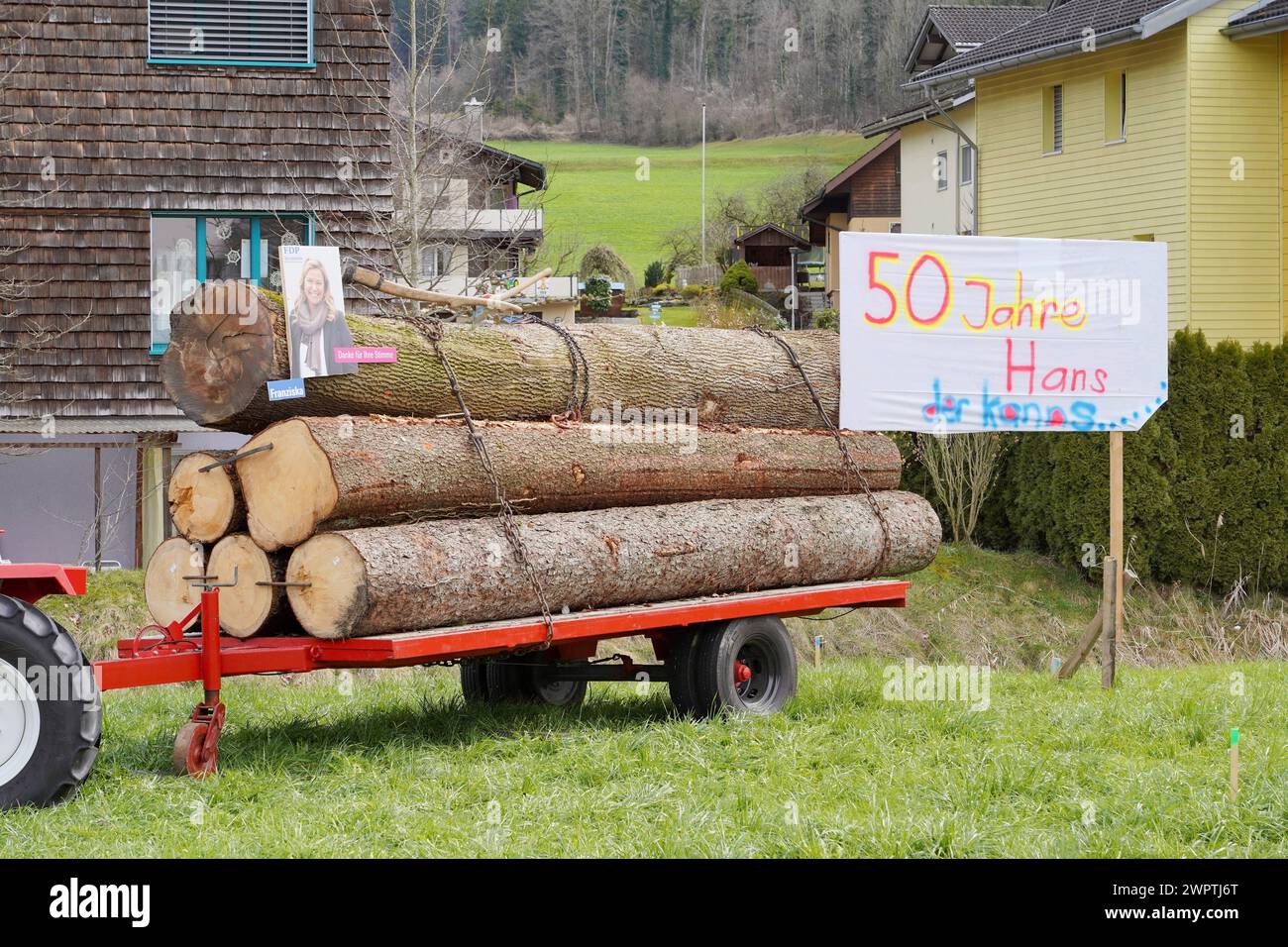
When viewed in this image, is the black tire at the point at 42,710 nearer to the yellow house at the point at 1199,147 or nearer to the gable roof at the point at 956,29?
the yellow house at the point at 1199,147

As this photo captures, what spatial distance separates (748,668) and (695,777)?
2.18m

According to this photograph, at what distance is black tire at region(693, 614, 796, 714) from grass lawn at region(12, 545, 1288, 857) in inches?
8.0

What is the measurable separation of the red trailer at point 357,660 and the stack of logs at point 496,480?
208 millimetres

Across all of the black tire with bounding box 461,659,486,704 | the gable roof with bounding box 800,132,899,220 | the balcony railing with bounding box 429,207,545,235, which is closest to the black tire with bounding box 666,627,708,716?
the black tire with bounding box 461,659,486,704

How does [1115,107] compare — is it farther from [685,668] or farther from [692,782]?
[692,782]

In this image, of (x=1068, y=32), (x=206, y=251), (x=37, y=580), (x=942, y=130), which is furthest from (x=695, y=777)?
(x=942, y=130)

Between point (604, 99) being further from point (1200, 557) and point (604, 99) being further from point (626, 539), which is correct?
point (626, 539)

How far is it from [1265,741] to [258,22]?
15.8 meters

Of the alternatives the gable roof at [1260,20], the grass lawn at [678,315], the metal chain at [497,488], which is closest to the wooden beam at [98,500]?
the metal chain at [497,488]

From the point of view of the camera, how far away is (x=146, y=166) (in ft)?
64.0

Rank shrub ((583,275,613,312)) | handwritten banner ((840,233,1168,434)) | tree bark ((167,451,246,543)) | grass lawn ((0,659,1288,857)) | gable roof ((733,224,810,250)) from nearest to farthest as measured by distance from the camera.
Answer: grass lawn ((0,659,1288,857)) < tree bark ((167,451,246,543)) < handwritten banner ((840,233,1168,434)) < shrub ((583,275,613,312)) < gable roof ((733,224,810,250))

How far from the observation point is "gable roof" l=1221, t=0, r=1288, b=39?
22.7 meters

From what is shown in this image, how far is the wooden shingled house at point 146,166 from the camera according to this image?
1920 cm

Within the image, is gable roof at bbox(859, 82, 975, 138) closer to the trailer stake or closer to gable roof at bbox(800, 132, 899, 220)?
gable roof at bbox(800, 132, 899, 220)
